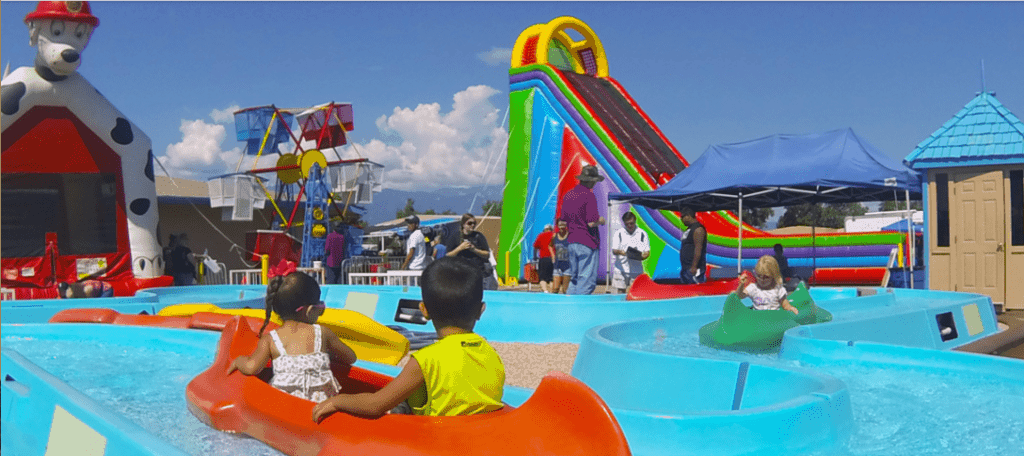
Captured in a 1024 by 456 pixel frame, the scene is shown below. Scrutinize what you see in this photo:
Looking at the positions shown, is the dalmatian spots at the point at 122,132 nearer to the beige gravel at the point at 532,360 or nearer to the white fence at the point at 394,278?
the white fence at the point at 394,278

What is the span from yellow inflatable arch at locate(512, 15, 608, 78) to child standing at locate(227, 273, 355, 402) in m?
12.8

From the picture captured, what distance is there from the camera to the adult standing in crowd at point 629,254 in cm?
988

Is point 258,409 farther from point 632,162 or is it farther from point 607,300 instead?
point 632,162

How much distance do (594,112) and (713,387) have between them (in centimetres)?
1104

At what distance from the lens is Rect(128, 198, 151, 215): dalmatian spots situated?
468 inches

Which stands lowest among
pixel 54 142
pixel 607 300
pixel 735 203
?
pixel 607 300

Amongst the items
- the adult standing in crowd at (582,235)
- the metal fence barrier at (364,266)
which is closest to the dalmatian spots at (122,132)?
the metal fence barrier at (364,266)

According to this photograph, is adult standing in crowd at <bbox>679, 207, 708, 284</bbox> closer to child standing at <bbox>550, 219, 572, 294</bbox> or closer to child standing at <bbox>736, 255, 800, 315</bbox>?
child standing at <bbox>550, 219, 572, 294</bbox>

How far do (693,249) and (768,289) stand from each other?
259 cm

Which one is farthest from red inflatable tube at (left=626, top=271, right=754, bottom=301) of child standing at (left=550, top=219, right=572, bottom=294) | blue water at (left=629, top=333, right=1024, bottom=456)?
blue water at (left=629, top=333, right=1024, bottom=456)

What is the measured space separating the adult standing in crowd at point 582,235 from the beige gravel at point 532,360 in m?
1.29

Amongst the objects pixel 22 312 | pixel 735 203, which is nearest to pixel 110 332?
pixel 22 312

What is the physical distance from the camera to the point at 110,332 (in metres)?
6.62

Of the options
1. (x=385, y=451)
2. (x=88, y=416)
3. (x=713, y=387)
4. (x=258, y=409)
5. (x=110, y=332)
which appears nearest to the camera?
(x=385, y=451)
